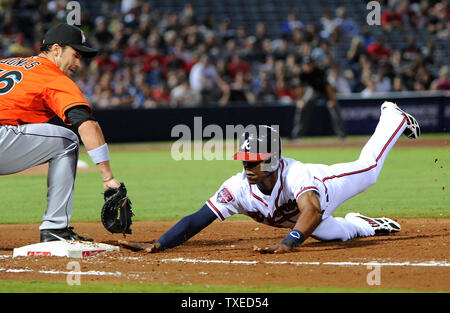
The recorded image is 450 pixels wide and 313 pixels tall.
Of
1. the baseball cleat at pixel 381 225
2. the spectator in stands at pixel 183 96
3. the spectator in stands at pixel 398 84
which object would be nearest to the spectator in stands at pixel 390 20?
the spectator in stands at pixel 398 84

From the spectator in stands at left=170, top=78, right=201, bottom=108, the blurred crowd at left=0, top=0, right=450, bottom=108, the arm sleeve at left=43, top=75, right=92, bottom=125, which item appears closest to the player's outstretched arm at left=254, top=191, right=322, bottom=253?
the arm sleeve at left=43, top=75, right=92, bottom=125

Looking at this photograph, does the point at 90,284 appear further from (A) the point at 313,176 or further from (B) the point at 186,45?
(B) the point at 186,45

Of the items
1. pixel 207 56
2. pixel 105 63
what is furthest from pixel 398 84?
pixel 105 63

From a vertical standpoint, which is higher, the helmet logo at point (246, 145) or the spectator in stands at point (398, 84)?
the spectator in stands at point (398, 84)

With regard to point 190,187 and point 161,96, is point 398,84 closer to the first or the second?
point 161,96

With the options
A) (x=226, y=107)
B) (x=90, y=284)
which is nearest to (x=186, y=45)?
(x=226, y=107)

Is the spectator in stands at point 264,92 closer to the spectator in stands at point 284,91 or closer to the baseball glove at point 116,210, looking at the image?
the spectator in stands at point 284,91

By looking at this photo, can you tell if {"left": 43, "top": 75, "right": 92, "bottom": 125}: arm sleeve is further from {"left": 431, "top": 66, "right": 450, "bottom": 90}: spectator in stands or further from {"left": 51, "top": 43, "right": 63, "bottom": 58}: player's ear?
{"left": 431, "top": 66, "right": 450, "bottom": 90}: spectator in stands
